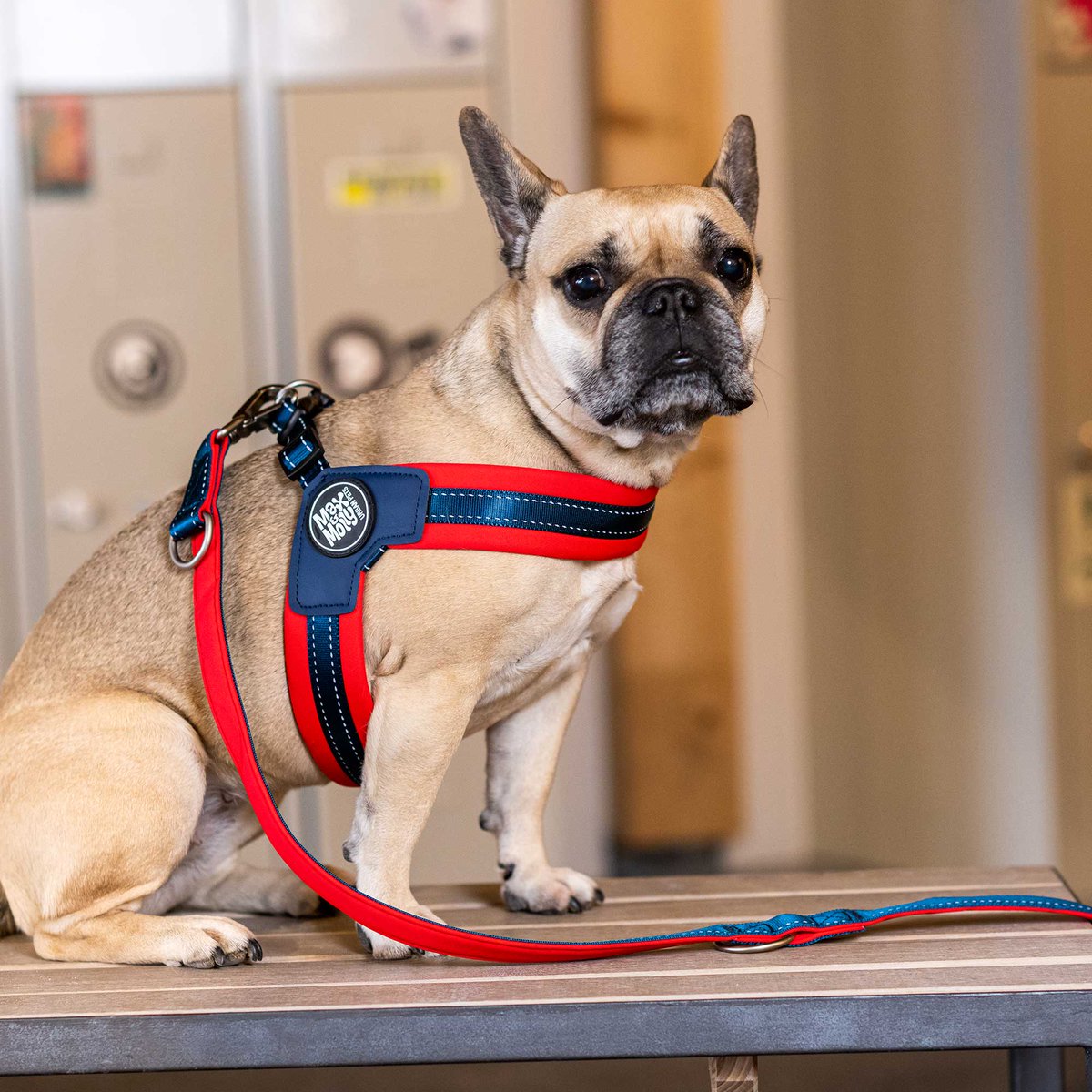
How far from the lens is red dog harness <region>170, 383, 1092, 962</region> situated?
150 centimetres

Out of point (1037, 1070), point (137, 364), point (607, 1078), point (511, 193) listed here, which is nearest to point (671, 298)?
point (511, 193)

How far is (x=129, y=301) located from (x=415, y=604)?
8.67 ft

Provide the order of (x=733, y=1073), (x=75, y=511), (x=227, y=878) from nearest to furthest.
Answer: (x=733, y=1073)
(x=227, y=878)
(x=75, y=511)

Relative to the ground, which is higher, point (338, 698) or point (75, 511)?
point (75, 511)

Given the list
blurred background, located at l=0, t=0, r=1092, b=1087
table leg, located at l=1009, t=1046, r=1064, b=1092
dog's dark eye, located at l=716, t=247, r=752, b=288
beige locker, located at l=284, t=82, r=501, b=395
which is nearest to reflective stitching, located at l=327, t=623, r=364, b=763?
dog's dark eye, located at l=716, t=247, r=752, b=288

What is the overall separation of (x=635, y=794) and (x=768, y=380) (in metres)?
1.49

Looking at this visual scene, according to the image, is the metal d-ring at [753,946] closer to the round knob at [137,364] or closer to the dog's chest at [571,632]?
the dog's chest at [571,632]

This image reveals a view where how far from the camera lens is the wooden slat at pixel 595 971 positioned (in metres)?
1.37

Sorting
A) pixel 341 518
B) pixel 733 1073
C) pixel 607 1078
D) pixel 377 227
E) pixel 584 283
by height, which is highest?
pixel 377 227

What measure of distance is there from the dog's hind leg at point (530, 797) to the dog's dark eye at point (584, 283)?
522mm

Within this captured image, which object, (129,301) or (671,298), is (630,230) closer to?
(671,298)

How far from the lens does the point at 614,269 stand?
160 cm

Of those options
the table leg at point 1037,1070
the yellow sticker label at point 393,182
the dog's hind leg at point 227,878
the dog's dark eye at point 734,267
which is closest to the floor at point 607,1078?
the table leg at point 1037,1070

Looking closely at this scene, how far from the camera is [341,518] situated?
1.57 metres
